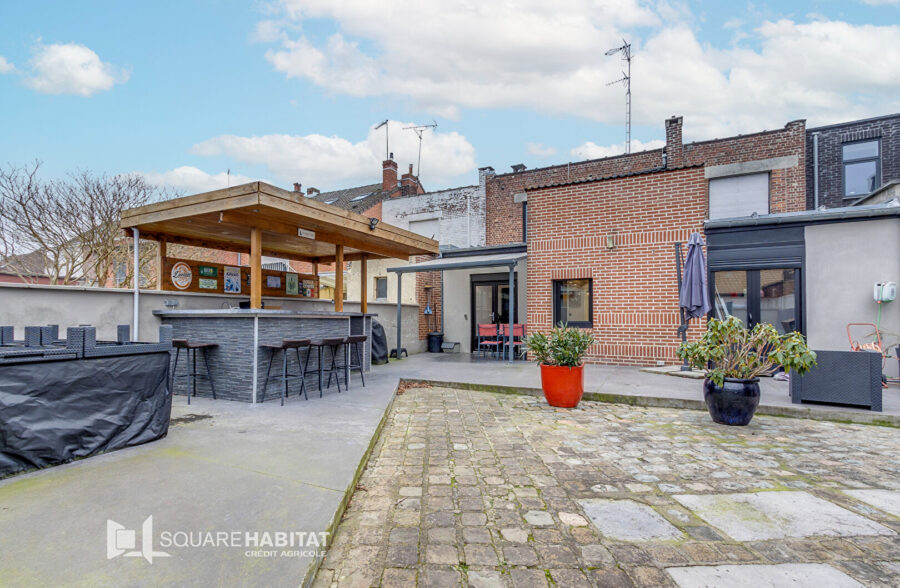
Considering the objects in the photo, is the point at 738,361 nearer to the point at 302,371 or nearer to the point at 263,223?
the point at 302,371

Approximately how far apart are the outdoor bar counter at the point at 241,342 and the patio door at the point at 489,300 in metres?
6.75

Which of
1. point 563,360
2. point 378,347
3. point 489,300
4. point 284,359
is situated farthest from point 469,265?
point 284,359

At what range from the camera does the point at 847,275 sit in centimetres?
712

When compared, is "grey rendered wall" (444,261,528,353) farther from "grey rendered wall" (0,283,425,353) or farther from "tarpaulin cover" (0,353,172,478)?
"tarpaulin cover" (0,353,172,478)

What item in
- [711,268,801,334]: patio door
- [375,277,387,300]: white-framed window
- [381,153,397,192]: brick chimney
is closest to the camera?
[711,268,801,334]: patio door

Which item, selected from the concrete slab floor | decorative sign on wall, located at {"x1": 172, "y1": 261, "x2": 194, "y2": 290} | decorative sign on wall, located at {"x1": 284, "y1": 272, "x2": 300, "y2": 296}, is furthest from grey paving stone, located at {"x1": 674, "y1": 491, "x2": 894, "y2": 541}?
decorative sign on wall, located at {"x1": 284, "y1": 272, "x2": 300, "y2": 296}

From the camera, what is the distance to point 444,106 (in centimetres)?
1568

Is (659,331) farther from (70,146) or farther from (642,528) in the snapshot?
(70,146)

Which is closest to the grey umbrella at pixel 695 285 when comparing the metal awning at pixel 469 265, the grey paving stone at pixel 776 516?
the metal awning at pixel 469 265

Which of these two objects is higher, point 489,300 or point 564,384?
point 489,300

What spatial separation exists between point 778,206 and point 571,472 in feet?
37.5

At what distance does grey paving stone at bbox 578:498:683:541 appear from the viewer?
224 centimetres

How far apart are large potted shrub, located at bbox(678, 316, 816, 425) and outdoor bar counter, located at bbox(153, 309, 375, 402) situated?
4643 millimetres

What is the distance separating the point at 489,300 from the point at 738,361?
7659 mm
